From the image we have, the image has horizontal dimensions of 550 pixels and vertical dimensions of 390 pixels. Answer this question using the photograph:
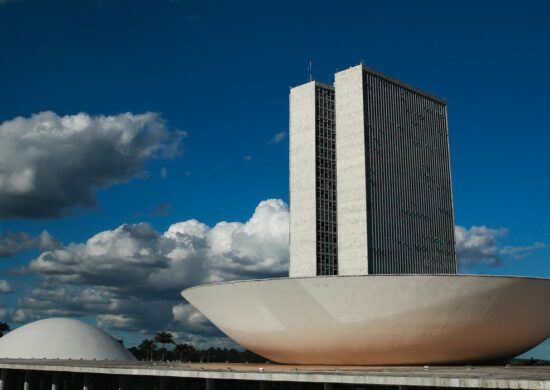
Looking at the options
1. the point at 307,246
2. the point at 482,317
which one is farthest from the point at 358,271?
the point at 482,317

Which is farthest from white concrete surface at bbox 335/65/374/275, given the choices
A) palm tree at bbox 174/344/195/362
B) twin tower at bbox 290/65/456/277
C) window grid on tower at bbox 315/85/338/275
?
palm tree at bbox 174/344/195/362

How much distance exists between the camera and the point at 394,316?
3759 centimetres

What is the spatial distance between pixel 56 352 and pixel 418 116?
66097mm

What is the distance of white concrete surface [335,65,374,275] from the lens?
92188 millimetres

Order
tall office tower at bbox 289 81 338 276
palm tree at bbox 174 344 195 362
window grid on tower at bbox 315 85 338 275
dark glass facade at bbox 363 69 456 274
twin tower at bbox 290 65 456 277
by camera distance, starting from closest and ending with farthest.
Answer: tall office tower at bbox 289 81 338 276 → window grid on tower at bbox 315 85 338 275 → twin tower at bbox 290 65 456 277 → dark glass facade at bbox 363 69 456 274 → palm tree at bbox 174 344 195 362

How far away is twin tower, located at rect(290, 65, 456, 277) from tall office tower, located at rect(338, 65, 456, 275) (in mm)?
147

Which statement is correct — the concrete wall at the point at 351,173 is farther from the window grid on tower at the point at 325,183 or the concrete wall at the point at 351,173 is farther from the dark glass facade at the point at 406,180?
the dark glass facade at the point at 406,180

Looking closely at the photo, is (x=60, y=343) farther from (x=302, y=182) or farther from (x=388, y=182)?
(x=388, y=182)

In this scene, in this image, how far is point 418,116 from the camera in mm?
106500

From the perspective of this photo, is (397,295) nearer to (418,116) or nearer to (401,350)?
(401,350)

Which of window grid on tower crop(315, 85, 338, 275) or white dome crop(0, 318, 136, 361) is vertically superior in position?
window grid on tower crop(315, 85, 338, 275)

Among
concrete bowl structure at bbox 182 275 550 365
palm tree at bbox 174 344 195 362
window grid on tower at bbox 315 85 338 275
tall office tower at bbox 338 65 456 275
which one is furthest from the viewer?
palm tree at bbox 174 344 195 362

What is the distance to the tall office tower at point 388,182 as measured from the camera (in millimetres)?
92875

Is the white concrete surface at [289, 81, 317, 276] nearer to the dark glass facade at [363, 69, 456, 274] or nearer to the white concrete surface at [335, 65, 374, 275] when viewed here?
the white concrete surface at [335, 65, 374, 275]
